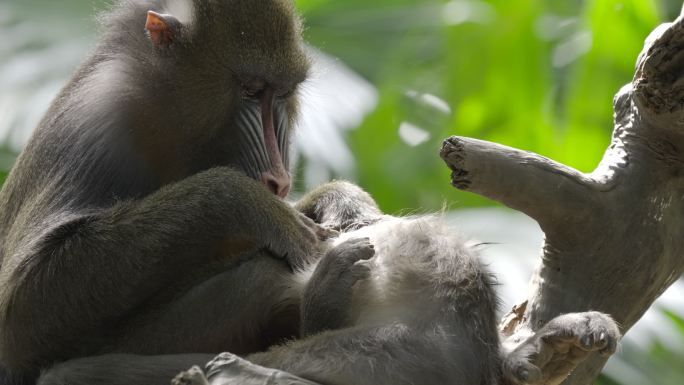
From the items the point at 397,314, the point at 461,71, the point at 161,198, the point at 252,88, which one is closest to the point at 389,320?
the point at 397,314

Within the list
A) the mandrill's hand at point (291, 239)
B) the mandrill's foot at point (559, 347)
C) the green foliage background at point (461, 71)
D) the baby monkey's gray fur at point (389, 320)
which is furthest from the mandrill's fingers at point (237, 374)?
the green foliage background at point (461, 71)

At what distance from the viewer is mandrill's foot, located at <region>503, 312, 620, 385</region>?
7.73 feet

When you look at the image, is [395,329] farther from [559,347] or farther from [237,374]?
[237,374]

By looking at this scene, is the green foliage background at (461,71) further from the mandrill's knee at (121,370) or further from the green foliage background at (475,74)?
the mandrill's knee at (121,370)

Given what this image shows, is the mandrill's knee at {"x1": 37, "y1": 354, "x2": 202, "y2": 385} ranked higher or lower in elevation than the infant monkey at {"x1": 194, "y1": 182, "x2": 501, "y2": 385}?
lower

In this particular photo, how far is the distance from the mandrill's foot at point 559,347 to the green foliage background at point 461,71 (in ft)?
8.72

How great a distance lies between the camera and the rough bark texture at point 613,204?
279cm

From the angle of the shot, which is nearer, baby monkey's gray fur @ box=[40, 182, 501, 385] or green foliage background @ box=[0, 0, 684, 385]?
baby monkey's gray fur @ box=[40, 182, 501, 385]

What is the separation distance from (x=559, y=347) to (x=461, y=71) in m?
4.51

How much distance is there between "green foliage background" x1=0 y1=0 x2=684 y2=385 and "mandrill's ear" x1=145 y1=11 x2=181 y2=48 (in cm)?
227

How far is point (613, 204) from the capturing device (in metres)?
2.95

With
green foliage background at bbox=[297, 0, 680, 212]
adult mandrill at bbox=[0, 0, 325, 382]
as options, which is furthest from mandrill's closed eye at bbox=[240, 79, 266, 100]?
green foliage background at bbox=[297, 0, 680, 212]

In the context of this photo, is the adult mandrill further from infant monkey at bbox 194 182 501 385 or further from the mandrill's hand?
infant monkey at bbox 194 182 501 385

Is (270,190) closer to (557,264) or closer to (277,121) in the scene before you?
(277,121)
